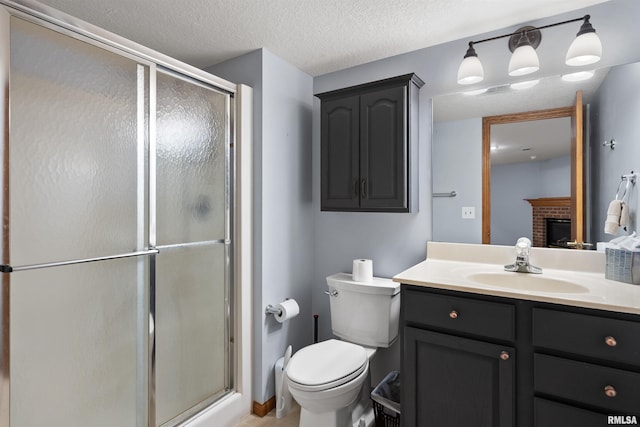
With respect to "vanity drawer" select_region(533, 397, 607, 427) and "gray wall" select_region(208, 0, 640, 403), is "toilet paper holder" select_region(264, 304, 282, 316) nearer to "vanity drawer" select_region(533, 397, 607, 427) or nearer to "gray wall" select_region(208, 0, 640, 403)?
"gray wall" select_region(208, 0, 640, 403)

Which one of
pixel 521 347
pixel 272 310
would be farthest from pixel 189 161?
pixel 521 347

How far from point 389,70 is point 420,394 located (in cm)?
190

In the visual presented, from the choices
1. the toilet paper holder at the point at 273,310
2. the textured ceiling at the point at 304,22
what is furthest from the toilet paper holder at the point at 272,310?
the textured ceiling at the point at 304,22

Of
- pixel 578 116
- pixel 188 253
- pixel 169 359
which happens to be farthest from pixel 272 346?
pixel 578 116

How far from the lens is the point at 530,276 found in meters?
1.63

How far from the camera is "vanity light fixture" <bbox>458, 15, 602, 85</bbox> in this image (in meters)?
1.55

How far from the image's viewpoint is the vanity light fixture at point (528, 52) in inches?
61.2

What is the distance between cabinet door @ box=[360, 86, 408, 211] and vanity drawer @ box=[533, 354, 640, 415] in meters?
1.00

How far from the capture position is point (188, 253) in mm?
1843

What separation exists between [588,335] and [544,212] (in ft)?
2.49

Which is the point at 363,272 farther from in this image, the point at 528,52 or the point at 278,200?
the point at 528,52

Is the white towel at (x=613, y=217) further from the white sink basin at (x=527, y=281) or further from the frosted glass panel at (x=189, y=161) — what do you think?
the frosted glass panel at (x=189, y=161)

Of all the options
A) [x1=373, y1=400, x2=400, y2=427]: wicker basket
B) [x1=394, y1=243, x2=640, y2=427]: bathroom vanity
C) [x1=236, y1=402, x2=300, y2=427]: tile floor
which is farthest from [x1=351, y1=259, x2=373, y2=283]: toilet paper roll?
[x1=236, y1=402, x2=300, y2=427]: tile floor

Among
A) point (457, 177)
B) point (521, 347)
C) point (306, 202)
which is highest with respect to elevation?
point (457, 177)
